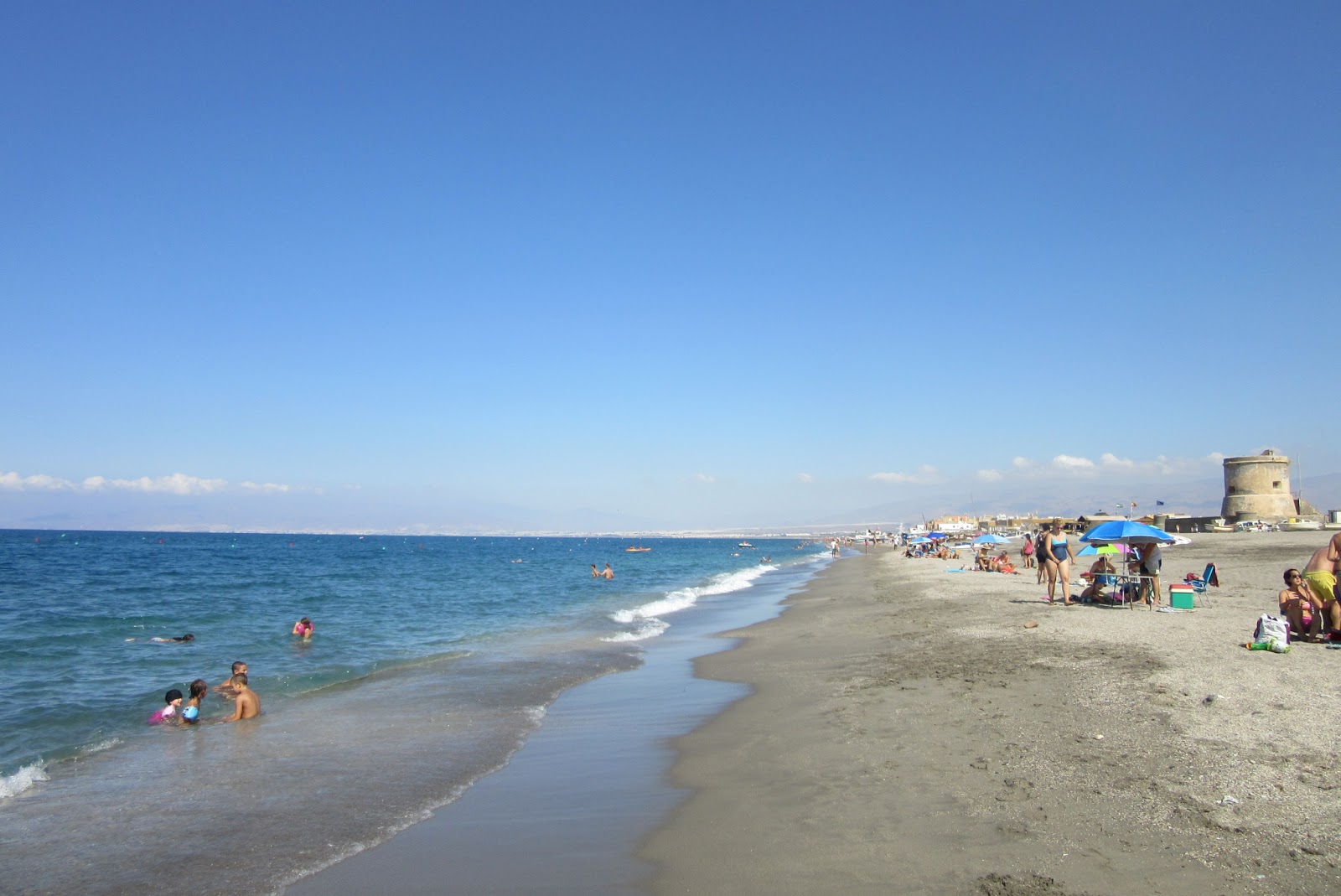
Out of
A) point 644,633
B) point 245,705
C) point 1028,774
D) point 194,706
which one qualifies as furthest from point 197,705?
point 644,633

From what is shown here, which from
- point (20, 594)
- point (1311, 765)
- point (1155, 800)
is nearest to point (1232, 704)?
point (1311, 765)

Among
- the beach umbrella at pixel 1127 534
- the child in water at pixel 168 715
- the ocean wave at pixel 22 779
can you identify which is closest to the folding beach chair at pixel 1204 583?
the beach umbrella at pixel 1127 534

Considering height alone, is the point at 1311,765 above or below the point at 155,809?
above

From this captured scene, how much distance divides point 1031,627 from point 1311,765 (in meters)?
8.85

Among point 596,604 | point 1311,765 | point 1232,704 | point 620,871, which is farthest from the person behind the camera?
point 596,604

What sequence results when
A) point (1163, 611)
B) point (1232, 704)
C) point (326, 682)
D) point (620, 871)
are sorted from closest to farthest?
point (620, 871)
point (1232, 704)
point (326, 682)
point (1163, 611)

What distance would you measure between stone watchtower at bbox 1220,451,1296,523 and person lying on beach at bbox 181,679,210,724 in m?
59.2

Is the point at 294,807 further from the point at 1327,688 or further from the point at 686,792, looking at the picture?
the point at 1327,688

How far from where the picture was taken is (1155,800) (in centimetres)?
561

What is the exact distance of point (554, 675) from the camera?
1403 centimetres

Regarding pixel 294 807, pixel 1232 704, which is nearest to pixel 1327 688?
pixel 1232 704

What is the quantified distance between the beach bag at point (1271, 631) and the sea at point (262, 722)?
9217 mm

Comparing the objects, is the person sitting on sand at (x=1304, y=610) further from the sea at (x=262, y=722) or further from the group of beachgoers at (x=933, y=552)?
the group of beachgoers at (x=933, y=552)

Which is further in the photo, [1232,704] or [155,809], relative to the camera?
[1232,704]
